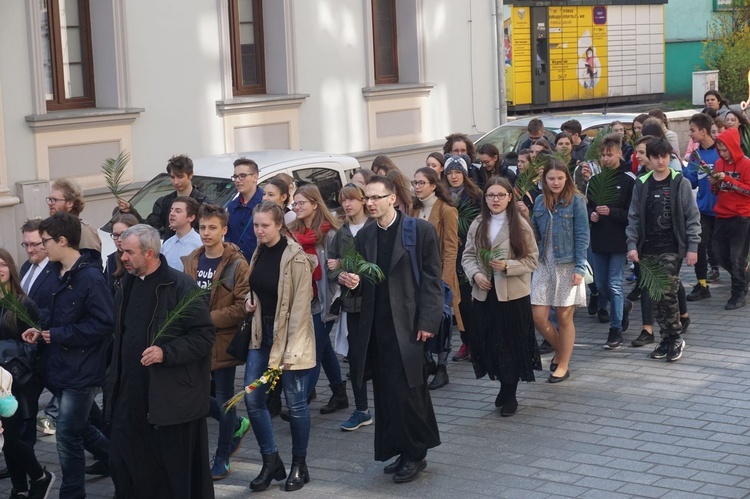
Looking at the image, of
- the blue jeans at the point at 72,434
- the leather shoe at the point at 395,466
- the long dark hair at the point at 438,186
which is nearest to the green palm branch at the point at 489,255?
the long dark hair at the point at 438,186

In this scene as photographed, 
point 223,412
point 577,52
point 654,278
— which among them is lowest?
point 223,412

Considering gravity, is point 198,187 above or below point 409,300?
above

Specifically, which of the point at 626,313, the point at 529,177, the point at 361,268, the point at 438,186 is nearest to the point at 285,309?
the point at 361,268

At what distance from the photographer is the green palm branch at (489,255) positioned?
8.28 m

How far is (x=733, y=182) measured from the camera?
11.5 m

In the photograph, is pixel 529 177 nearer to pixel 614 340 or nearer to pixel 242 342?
pixel 614 340

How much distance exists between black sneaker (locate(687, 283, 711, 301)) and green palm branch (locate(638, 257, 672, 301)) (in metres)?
2.59

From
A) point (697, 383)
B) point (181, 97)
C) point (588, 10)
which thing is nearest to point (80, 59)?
point (181, 97)

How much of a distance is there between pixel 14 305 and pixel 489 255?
3.30 metres

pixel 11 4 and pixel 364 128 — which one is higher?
pixel 11 4

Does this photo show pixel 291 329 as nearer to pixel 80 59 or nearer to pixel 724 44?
pixel 80 59

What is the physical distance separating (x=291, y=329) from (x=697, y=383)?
373 centimetres

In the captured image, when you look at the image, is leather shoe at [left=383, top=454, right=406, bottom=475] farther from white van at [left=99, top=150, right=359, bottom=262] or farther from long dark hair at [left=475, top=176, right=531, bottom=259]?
white van at [left=99, top=150, right=359, bottom=262]

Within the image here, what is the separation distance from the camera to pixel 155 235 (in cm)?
627
